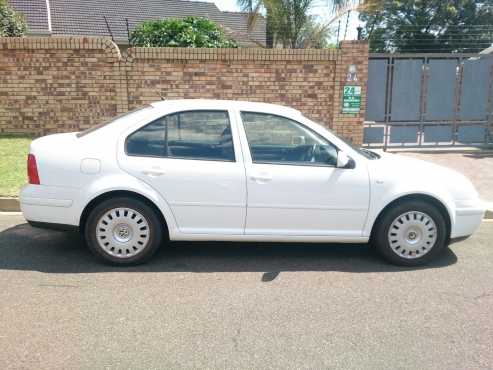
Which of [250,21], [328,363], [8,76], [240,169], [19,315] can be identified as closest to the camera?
[328,363]

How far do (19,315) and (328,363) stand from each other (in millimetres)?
2237

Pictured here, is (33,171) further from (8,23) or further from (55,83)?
(8,23)

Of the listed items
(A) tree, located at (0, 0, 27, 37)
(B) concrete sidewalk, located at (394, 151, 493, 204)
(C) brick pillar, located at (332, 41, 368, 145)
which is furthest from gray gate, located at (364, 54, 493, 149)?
(A) tree, located at (0, 0, 27, 37)

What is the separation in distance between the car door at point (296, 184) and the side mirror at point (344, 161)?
0.16 ft

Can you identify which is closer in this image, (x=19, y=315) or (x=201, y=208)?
(x=19, y=315)

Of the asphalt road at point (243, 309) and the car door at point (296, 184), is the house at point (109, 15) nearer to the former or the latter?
the car door at point (296, 184)

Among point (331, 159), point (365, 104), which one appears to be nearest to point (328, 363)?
point (331, 159)

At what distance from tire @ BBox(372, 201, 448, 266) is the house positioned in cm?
1608

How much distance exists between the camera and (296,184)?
4.29 metres

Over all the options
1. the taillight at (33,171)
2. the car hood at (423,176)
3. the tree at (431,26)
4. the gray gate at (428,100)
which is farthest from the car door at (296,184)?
the tree at (431,26)

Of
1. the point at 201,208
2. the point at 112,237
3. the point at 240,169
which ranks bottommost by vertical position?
the point at 112,237

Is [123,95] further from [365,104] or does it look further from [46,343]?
[46,343]

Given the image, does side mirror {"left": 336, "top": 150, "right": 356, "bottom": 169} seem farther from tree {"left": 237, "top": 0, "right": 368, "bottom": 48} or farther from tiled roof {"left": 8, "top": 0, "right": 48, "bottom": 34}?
tiled roof {"left": 8, "top": 0, "right": 48, "bottom": 34}

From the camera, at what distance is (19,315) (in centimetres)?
341
